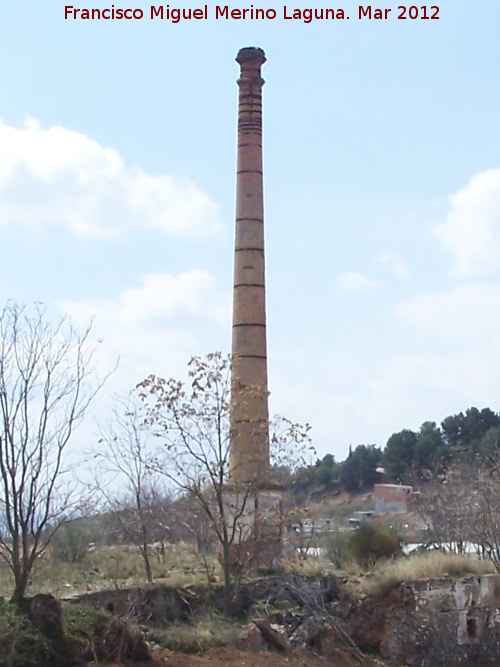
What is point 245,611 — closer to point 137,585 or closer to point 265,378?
point 137,585

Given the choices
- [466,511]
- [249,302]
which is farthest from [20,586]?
[466,511]

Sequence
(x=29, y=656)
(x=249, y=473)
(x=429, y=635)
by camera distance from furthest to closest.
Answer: (x=249, y=473) < (x=429, y=635) < (x=29, y=656)

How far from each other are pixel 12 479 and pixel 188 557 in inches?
367

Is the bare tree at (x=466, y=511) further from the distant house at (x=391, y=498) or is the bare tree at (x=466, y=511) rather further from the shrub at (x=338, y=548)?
the distant house at (x=391, y=498)

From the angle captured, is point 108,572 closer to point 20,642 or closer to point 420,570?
point 420,570

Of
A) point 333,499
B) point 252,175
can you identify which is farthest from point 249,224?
point 333,499

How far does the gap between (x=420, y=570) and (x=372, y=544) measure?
3206 mm

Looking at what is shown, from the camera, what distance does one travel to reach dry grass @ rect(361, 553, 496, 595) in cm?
1839

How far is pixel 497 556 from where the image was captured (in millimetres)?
22828

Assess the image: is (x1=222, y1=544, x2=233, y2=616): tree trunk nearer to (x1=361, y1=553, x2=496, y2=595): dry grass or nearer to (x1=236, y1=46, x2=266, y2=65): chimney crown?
(x1=361, y1=553, x2=496, y2=595): dry grass

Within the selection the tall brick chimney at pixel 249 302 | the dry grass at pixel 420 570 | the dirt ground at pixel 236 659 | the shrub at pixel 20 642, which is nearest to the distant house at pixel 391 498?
the dry grass at pixel 420 570

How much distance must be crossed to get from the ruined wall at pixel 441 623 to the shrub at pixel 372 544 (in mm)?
3141

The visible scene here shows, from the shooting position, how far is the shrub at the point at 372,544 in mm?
21719

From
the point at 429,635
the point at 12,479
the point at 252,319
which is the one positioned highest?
the point at 252,319
